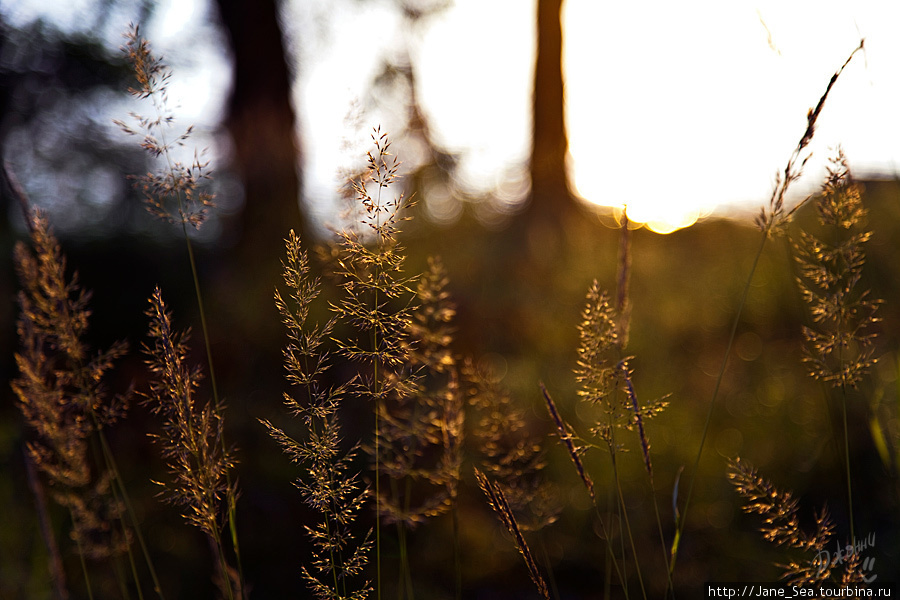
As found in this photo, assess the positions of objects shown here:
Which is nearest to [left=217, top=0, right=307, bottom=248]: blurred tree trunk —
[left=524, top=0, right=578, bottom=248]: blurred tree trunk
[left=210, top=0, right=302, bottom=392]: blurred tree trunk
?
[left=210, top=0, right=302, bottom=392]: blurred tree trunk

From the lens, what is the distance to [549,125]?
5.58 m

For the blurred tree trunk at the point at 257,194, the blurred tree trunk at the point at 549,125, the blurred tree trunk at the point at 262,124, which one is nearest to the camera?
the blurred tree trunk at the point at 257,194

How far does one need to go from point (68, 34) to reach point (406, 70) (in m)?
2.67

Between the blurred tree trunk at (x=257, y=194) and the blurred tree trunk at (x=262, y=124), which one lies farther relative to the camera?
the blurred tree trunk at (x=262, y=124)

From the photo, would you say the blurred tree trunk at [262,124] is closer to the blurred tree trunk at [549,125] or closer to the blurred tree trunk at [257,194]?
the blurred tree trunk at [257,194]

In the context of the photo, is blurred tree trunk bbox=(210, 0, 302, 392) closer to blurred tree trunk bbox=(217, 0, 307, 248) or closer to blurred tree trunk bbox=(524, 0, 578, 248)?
blurred tree trunk bbox=(217, 0, 307, 248)

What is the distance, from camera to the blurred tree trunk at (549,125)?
547cm

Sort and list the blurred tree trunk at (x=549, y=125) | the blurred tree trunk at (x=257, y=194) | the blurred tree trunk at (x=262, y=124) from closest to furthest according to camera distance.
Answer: the blurred tree trunk at (x=257, y=194) < the blurred tree trunk at (x=262, y=124) < the blurred tree trunk at (x=549, y=125)

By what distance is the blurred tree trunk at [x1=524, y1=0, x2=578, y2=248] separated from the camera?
5.47 metres

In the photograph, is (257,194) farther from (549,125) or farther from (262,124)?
(549,125)

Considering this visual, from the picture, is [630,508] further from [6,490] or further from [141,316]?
[141,316]

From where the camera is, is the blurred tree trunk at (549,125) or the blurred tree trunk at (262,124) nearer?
the blurred tree trunk at (262,124)

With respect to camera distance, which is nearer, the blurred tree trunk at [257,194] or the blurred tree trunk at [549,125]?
the blurred tree trunk at [257,194]

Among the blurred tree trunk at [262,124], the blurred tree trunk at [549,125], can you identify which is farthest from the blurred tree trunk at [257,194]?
the blurred tree trunk at [549,125]
